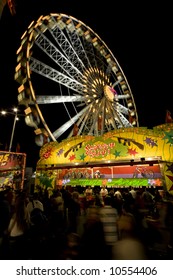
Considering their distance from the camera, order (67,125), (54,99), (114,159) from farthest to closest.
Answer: (67,125)
(54,99)
(114,159)

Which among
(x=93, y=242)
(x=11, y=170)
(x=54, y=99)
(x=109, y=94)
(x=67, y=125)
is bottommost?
(x=93, y=242)

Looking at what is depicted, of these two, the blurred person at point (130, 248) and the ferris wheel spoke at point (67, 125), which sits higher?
the ferris wheel spoke at point (67, 125)

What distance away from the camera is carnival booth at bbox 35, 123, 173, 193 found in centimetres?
1075

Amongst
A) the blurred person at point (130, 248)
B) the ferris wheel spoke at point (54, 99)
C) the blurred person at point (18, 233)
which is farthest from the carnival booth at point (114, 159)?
the blurred person at point (130, 248)

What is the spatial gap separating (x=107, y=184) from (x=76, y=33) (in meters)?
13.0

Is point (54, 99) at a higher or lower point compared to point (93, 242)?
higher

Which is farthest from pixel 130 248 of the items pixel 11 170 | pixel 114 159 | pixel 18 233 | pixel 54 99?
pixel 11 170

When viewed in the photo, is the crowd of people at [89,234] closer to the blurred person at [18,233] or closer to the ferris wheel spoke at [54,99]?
the blurred person at [18,233]

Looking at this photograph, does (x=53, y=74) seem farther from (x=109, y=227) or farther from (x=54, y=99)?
(x=109, y=227)

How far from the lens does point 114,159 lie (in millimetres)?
12156

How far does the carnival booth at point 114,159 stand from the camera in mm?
10750

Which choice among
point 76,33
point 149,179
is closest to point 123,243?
point 149,179

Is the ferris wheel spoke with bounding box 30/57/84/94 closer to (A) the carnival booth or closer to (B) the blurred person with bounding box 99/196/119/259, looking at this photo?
(A) the carnival booth

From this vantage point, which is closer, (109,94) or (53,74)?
(53,74)
